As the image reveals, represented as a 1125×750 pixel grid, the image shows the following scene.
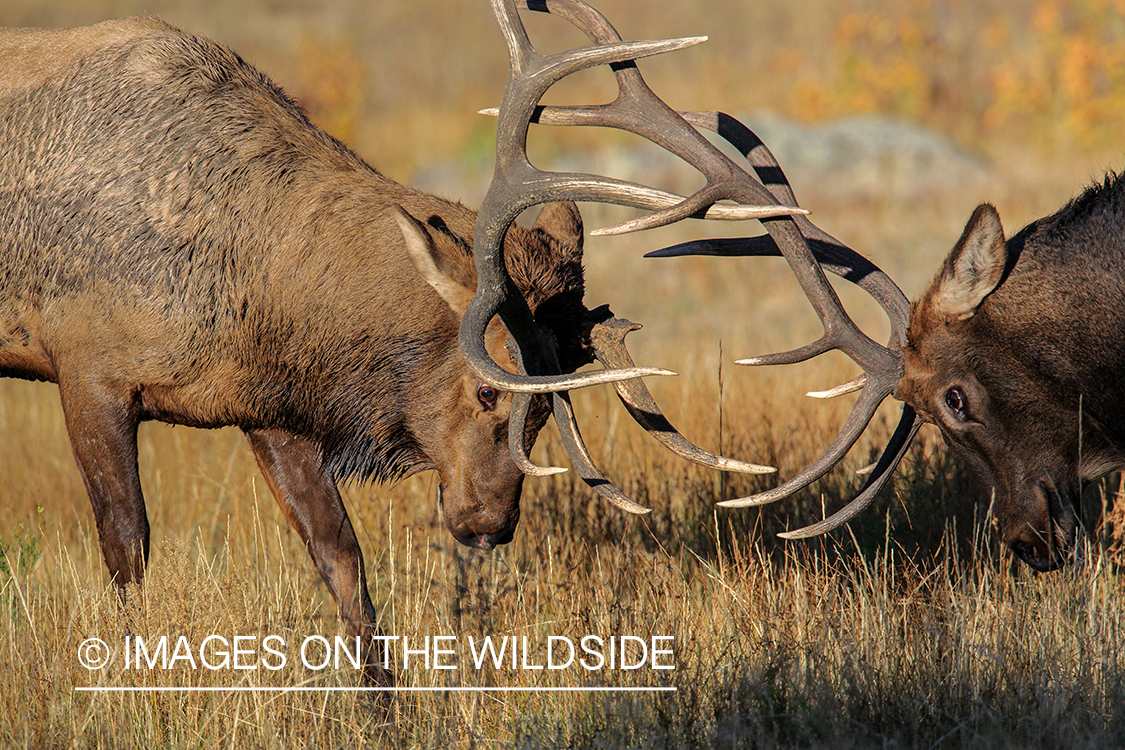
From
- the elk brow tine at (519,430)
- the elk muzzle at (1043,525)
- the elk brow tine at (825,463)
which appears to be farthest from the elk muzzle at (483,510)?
the elk muzzle at (1043,525)

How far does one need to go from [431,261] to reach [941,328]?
1892 mm

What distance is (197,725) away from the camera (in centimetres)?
390

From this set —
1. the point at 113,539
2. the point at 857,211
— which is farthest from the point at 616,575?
the point at 857,211

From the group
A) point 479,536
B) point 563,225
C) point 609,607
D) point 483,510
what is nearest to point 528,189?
point 563,225

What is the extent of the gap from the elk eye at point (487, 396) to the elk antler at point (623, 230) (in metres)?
0.22

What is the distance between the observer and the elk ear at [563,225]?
4555 millimetres

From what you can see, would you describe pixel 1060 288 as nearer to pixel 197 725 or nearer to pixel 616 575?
pixel 616 575

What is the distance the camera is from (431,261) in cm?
407

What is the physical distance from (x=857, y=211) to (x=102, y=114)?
1213 centimetres

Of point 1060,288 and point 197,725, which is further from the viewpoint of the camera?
point 1060,288

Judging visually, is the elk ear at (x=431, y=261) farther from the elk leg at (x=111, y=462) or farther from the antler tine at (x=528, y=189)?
the elk leg at (x=111, y=462)

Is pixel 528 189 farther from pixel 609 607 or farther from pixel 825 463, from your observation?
pixel 609 607

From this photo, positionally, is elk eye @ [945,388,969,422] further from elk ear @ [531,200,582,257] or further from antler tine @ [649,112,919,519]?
elk ear @ [531,200,582,257]

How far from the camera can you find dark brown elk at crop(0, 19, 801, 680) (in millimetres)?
4309
